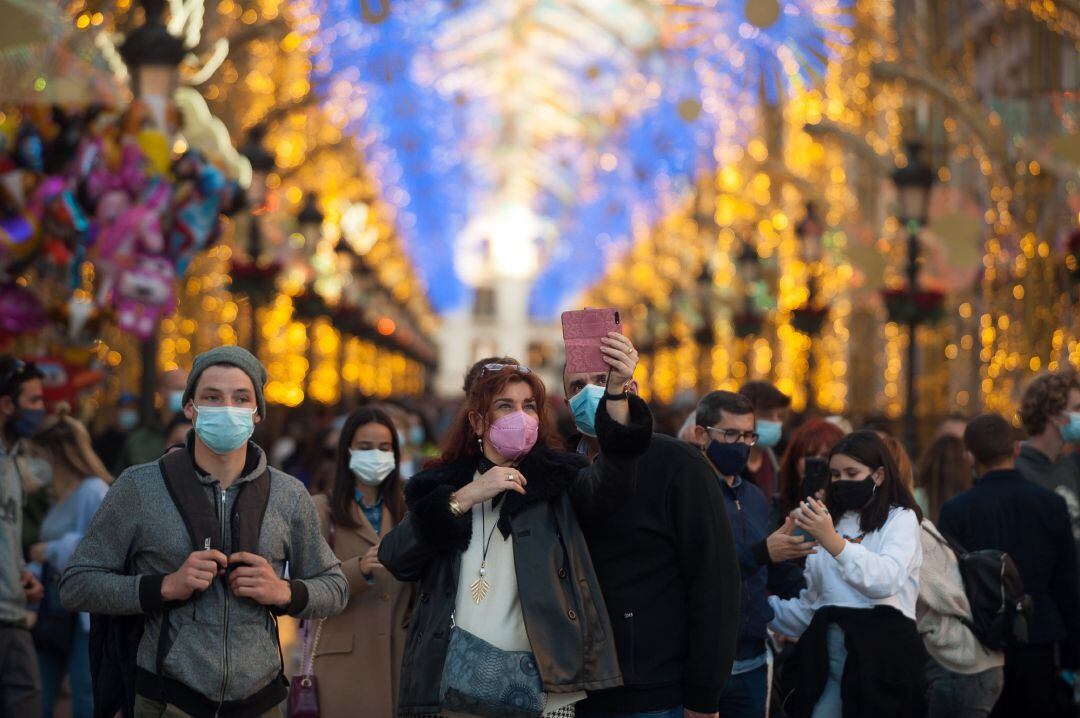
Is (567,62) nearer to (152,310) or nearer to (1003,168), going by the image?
(1003,168)

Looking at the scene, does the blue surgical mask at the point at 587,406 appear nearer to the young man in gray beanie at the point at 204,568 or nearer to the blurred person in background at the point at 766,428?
the young man in gray beanie at the point at 204,568

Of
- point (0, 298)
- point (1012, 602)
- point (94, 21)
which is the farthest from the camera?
point (94, 21)

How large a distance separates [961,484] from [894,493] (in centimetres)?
286

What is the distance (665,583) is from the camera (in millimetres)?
5586

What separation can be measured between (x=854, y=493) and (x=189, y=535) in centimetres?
258

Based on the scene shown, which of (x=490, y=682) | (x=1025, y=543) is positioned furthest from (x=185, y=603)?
(x=1025, y=543)

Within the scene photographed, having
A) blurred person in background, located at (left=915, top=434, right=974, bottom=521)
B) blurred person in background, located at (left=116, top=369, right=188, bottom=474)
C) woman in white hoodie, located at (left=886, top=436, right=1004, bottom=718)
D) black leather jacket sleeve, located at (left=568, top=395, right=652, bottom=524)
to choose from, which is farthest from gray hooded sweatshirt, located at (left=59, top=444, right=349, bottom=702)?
blurred person in background, located at (left=116, top=369, right=188, bottom=474)

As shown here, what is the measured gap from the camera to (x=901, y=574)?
6445mm

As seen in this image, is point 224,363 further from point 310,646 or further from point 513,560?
point 310,646

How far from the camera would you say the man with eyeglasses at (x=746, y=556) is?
668 centimetres

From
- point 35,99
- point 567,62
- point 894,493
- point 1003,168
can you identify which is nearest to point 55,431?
point 894,493

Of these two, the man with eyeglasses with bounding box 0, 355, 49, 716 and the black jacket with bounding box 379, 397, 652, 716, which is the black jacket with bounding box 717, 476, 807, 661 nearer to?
the black jacket with bounding box 379, 397, 652, 716

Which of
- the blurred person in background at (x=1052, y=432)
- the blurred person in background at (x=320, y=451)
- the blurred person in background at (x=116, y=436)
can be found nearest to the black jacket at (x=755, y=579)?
the blurred person in background at (x=1052, y=432)

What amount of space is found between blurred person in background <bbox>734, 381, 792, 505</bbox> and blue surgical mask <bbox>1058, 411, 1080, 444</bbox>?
59.3 inches
